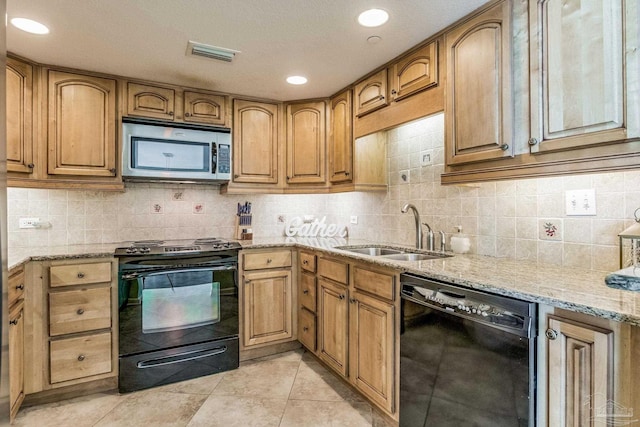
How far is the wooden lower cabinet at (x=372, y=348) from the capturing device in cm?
185

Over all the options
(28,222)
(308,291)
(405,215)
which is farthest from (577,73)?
(28,222)

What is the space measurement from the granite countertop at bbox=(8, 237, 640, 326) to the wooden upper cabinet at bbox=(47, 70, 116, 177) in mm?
637

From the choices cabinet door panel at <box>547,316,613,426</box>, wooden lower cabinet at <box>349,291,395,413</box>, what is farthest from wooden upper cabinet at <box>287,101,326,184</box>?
cabinet door panel at <box>547,316,613,426</box>

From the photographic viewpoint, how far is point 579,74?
1.31 metres

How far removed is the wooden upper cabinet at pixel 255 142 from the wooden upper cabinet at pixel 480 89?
67.0 inches

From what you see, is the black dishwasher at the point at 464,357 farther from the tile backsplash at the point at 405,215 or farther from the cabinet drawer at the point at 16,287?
the cabinet drawer at the point at 16,287

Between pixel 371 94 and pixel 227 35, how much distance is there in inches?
41.5

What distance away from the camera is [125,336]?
7.59ft

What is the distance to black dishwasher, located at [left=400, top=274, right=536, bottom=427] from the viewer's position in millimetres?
1226

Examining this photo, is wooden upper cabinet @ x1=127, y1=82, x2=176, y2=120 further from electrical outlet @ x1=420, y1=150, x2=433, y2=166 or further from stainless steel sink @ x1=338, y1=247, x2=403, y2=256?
electrical outlet @ x1=420, y1=150, x2=433, y2=166

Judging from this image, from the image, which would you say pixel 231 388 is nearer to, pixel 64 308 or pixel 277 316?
pixel 277 316

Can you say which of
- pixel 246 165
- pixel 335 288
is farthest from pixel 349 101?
pixel 335 288

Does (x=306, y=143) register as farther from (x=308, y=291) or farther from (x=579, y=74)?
(x=579, y=74)

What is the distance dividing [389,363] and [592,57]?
1629mm
